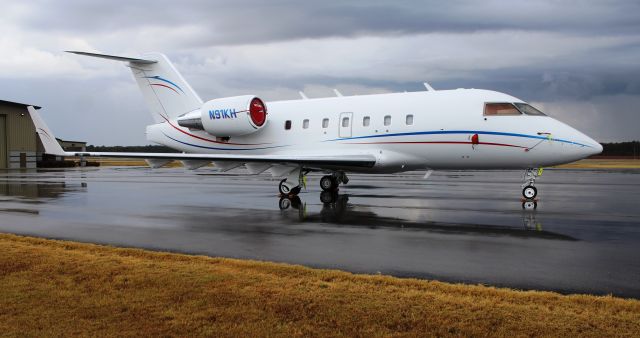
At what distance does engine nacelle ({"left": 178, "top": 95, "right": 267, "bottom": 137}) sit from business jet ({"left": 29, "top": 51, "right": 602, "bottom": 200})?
0.04 metres

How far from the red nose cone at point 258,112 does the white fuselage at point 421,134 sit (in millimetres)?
414

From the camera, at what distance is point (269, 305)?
5.43 metres

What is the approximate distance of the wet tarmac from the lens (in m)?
7.21

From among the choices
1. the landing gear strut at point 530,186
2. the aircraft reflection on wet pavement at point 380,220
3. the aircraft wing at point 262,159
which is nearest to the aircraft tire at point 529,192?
the landing gear strut at point 530,186

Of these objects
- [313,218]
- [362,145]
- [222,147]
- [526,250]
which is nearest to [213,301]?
[526,250]

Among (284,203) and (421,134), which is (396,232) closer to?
(284,203)

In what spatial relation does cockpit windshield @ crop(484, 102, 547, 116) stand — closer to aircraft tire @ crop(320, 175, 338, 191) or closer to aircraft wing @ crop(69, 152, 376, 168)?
aircraft wing @ crop(69, 152, 376, 168)

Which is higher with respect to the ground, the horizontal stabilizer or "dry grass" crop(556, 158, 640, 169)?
the horizontal stabilizer

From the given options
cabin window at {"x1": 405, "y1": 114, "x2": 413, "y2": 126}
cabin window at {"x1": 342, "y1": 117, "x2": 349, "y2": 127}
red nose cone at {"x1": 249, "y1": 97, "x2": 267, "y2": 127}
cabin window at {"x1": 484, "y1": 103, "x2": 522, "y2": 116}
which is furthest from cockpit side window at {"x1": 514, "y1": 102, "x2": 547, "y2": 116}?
red nose cone at {"x1": 249, "y1": 97, "x2": 267, "y2": 127}

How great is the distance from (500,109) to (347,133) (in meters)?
5.04

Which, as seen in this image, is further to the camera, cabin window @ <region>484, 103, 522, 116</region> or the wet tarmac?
cabin window @ <region>484, 103, 522, 116</region>

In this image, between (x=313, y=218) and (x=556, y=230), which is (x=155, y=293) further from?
(x=556, y=230)

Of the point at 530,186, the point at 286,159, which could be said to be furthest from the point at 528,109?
the point at 286,159

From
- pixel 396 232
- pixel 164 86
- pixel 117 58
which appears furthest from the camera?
pixel 164 86
